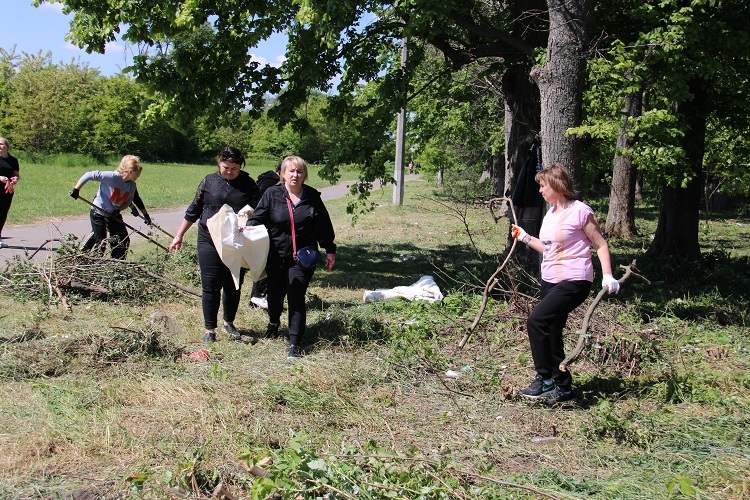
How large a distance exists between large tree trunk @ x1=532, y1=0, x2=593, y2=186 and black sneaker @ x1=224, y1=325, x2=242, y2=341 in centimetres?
359

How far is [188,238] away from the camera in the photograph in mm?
13578

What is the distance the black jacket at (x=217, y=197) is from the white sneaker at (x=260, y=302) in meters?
1.43

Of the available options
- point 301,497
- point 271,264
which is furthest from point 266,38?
point 301,497

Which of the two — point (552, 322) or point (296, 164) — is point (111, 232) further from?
point (552, 322)

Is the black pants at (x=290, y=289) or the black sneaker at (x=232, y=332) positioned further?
the black sneaker at (x=232, y=332)

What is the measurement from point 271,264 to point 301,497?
10.7 feet

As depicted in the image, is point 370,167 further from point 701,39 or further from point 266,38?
point 701,39

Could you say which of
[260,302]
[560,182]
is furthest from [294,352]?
[560,182]

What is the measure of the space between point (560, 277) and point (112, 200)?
234 inches

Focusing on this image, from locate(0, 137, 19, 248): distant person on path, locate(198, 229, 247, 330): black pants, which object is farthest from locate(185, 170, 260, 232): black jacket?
locate(0, 137, 19, 248): distant person on path

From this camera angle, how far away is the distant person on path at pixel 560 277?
5070mm

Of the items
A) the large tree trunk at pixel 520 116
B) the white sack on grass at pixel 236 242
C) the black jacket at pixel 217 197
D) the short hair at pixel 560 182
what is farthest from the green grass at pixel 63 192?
the short hair at pixel 560 182

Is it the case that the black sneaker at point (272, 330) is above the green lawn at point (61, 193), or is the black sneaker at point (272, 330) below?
below

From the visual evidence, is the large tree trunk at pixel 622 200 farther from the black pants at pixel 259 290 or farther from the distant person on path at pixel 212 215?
the distant person on path at pixel 212 215
